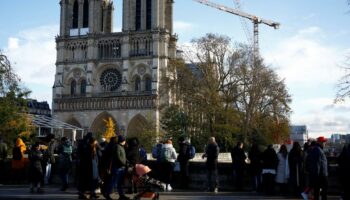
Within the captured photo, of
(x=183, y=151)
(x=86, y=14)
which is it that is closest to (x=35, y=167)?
(x=183, y=151)

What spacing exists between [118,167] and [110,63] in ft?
186

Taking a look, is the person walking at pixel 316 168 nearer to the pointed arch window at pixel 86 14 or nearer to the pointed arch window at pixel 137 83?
the pointed arch window at pixel 137 83

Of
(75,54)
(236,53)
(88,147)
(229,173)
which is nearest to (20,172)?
(88,147)

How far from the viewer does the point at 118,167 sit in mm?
13102

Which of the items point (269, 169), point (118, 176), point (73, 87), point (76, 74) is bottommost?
point (118, 176)

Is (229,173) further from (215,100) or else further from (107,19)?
(107,19)

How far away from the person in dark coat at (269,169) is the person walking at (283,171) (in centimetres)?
13

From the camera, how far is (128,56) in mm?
67562

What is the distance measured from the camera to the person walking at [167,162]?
51.2 ft

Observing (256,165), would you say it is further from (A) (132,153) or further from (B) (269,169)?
(A) (132,153)

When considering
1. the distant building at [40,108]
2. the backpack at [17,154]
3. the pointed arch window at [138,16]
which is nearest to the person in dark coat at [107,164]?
the backpack at [17,154]

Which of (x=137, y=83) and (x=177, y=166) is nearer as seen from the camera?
(x=177, y=166)

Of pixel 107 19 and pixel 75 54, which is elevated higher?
pixel 107 19

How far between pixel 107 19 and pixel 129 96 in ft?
47.9
